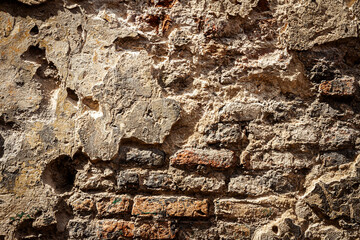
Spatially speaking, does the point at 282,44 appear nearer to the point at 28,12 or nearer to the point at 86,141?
the point at 86,141

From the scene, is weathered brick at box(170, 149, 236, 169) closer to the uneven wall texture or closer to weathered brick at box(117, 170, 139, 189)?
the uneven wall texture

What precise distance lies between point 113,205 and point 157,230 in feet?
0.78

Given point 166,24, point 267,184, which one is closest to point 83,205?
point 267,184

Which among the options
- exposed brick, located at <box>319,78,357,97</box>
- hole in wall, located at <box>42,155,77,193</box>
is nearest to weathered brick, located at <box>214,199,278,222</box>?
exposed brick, located at <box>319,78,357,97</box>

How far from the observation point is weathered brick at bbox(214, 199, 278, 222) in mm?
A: 1310

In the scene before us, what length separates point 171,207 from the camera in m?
1.33

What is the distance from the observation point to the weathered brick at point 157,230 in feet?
4.32

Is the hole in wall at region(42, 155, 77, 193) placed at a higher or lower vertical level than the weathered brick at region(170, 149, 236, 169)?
lower

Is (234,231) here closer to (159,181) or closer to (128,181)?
(159,181)

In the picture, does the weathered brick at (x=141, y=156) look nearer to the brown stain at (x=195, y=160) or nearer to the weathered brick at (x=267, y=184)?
the brown stain at (x=195, y=160)

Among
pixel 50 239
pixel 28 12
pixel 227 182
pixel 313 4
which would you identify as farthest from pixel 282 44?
pixel 50 239

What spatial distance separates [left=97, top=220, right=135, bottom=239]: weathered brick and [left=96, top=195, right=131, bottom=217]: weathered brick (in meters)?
0.04

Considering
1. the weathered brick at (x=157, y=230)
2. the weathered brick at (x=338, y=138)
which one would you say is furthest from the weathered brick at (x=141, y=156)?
the weathered brick at (x=338, y=138)

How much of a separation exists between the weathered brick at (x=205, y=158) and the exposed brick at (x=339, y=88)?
1.72 ft
